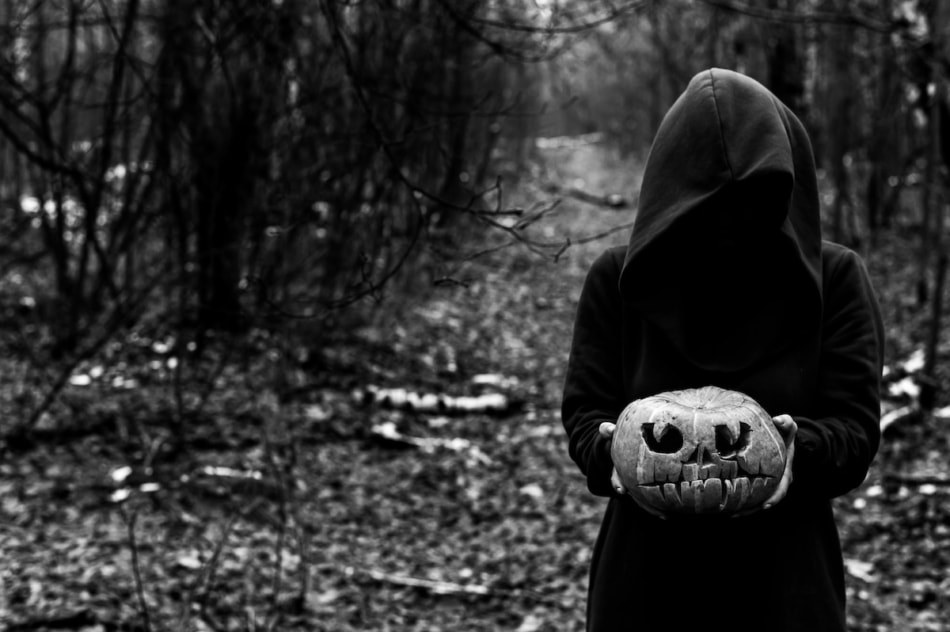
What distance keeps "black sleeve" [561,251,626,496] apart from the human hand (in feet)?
0.35

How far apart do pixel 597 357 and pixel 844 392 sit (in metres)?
0.56

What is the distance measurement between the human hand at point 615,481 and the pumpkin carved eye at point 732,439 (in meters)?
0.20

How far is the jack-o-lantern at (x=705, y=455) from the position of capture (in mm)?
2211

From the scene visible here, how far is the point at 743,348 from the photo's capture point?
2.40 meters

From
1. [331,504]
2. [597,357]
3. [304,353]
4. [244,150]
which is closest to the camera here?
[597,357]

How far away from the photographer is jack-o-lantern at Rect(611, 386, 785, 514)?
221 cm

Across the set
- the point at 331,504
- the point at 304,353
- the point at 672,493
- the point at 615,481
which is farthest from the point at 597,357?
the point at 304,353

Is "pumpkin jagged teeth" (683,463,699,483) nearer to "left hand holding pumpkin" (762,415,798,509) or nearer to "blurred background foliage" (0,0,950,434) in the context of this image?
"left hand holding pumpkin" (762,415,798,509)

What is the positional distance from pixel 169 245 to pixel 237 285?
0.62m

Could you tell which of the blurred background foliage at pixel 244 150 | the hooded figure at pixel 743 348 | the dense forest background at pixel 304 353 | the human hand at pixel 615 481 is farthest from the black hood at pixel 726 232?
the blurred background foliage at pixel 244 150

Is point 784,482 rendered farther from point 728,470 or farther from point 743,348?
point 743,348

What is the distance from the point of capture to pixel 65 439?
7.25 metres

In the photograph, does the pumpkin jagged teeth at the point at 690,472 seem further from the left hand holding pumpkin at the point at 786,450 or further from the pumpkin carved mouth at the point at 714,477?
the left hand holding pumpkin at the point at 786,450

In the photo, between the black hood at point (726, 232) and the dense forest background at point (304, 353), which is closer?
the black hood at point (726, 232)
